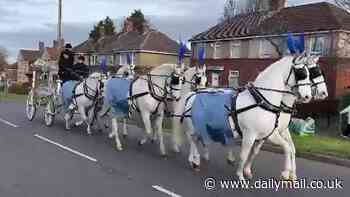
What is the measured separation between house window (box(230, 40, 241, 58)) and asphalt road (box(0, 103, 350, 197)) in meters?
35.5

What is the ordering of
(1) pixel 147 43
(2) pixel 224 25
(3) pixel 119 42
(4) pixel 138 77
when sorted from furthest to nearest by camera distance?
(3) pixel 119 42 < (1) pixel 147 43 < (2) pixel 224 25 < (4) pixel 138 77

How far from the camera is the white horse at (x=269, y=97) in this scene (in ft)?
27.7

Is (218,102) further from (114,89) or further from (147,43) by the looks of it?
(147,43)

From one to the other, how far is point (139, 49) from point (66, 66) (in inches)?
2012

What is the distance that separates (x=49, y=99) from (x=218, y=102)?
395 inches

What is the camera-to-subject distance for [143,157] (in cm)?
1159

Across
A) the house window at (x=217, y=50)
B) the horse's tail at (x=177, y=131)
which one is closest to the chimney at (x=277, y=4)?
the house window at (x=217, y=50)

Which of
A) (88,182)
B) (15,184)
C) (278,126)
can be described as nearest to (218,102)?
A: (278,126)

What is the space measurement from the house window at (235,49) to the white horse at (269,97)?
40.5m

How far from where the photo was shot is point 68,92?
1638 cm

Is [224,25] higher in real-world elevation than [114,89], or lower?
higher

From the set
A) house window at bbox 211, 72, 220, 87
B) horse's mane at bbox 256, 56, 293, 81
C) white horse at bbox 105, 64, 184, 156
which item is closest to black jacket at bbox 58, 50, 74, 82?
white horse at bbox 105, 64, 184, 156

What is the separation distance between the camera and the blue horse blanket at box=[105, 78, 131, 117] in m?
12.7

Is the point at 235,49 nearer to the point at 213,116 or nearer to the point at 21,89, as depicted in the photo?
the point at 21,89
